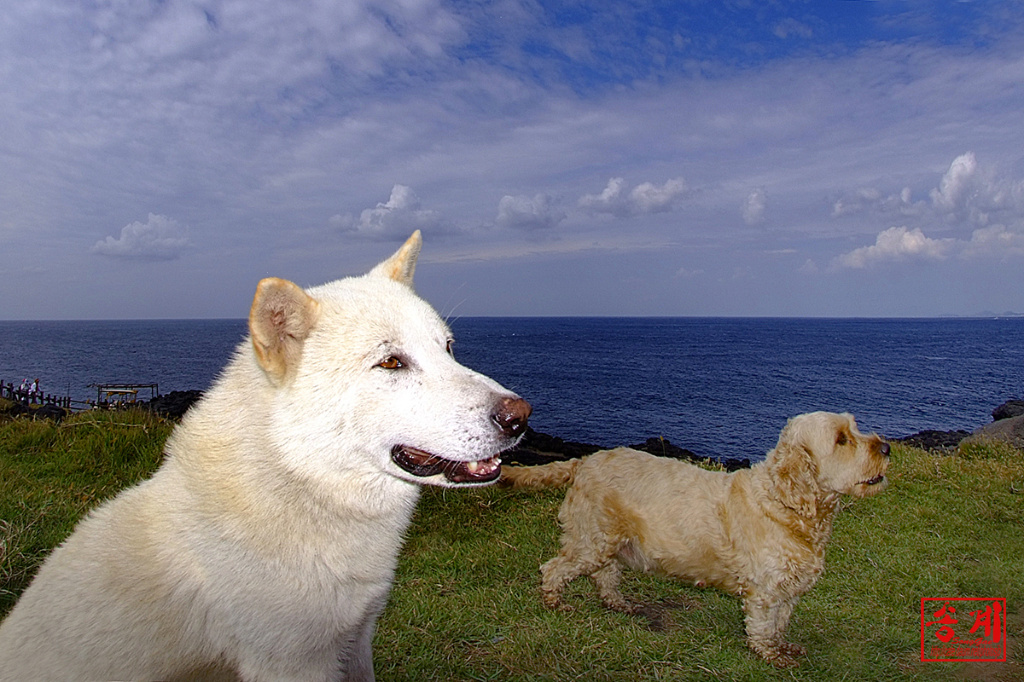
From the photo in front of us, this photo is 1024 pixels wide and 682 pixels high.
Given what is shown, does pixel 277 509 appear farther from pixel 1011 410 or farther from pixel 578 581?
pixel 1011 410

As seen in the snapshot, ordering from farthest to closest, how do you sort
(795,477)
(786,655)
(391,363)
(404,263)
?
(795,477), (786,655), (404,263), (391,363)

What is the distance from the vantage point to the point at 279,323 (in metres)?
3.04

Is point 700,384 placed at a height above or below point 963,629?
below

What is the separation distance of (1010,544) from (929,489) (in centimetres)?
169

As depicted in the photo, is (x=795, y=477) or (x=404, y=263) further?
(x=795, y=477)

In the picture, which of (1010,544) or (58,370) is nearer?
(1010,544)

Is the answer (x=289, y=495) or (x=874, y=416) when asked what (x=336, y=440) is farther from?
(x=874, y=416)

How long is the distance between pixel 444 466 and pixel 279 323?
106 cm

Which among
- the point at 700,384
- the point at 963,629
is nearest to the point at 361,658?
the point at 963,629

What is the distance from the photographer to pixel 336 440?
3.15 m

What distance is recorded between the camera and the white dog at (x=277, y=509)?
9.53ft

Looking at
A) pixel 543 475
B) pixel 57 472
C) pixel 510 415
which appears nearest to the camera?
pixel 510 415

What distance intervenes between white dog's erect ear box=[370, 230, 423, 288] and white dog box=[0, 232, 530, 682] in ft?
1.46

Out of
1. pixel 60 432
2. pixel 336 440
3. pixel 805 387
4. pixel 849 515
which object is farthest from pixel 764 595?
pixel 805 387
